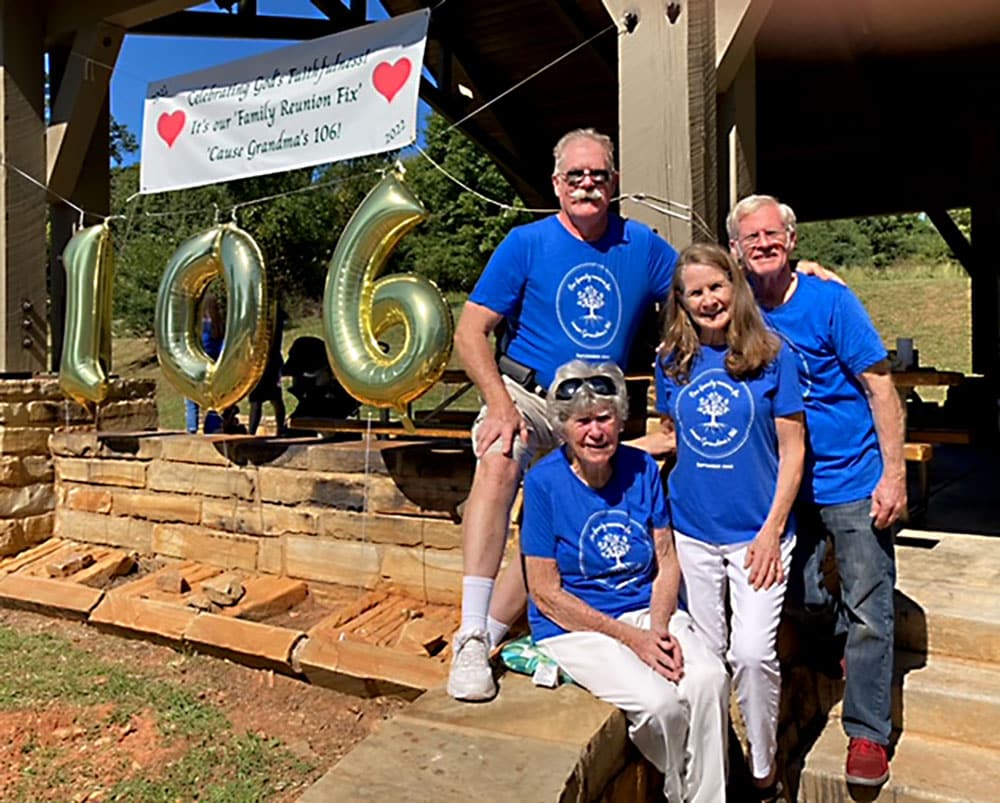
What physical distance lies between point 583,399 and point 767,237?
69 cm

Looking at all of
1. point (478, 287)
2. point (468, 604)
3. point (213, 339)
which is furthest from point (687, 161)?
→ point (213, 339)

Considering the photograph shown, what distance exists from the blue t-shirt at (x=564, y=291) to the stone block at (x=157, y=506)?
119 inches

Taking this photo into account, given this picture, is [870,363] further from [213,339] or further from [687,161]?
[213,339]

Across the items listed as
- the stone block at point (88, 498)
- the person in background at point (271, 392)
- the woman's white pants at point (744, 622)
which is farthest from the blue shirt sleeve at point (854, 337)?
the stone block at point (88, 498)

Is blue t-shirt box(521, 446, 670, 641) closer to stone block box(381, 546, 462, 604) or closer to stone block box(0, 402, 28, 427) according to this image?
stone block box(381, 546, 462, 604)

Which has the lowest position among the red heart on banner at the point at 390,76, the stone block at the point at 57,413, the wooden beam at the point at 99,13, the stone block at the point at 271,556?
the stone block at the point at 271,556

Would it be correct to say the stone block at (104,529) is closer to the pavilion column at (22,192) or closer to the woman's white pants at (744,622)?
the pavilion column at (22,192)

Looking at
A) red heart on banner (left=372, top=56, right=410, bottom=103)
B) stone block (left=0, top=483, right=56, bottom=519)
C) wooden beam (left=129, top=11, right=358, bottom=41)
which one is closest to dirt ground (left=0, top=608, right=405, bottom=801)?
stone block (left=0, top=483, right=56, bottom=519)

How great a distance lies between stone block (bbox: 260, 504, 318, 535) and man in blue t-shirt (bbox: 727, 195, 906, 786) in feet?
9.03

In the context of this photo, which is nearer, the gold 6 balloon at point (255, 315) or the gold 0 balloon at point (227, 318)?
the gold 6 balloon at point (255, 315)

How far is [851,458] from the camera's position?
2416mm

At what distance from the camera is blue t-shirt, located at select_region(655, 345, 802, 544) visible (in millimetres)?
2318

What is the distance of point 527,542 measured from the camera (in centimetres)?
235

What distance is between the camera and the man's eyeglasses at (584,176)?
2549 millimetres
